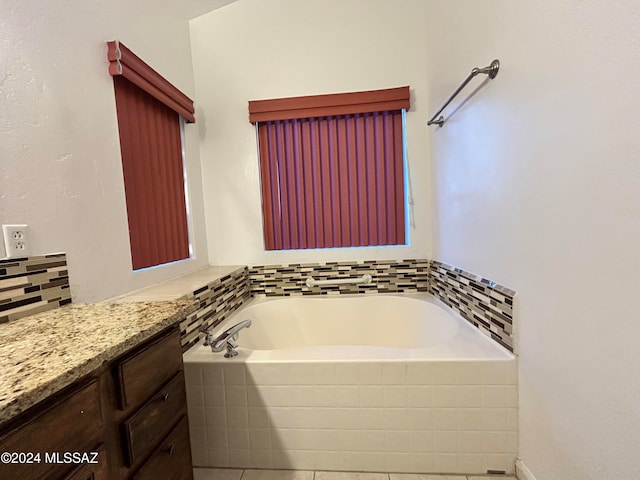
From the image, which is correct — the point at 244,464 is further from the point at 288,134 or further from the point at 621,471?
the point at 288,134

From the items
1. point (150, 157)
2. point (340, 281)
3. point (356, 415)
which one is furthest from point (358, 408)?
point (150, 157)

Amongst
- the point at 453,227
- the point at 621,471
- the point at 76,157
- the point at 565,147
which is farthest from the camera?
the point at 453,227

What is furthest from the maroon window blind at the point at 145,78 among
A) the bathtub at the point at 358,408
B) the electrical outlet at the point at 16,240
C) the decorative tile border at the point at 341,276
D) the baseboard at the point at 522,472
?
the baseboard at the point at 522,472

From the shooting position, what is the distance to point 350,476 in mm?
1222

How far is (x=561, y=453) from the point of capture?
93 cm

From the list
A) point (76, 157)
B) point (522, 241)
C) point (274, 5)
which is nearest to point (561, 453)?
point (522, 241)

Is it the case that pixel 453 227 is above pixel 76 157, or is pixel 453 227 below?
below

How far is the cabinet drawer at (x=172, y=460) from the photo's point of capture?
76 centimetres

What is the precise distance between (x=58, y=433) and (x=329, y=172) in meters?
1.99

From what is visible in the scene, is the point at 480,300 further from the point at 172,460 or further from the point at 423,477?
the point at 172,460

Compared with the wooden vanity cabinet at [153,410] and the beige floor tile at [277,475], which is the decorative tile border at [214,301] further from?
the beige floor tile at [277,475]

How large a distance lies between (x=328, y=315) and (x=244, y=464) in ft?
3.37

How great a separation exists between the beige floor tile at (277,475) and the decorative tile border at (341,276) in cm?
115

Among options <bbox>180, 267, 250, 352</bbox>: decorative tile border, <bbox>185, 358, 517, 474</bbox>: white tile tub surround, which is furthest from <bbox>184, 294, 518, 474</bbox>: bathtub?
<bbox>180, 267, 250, 352</bbox>: decorative tile border
